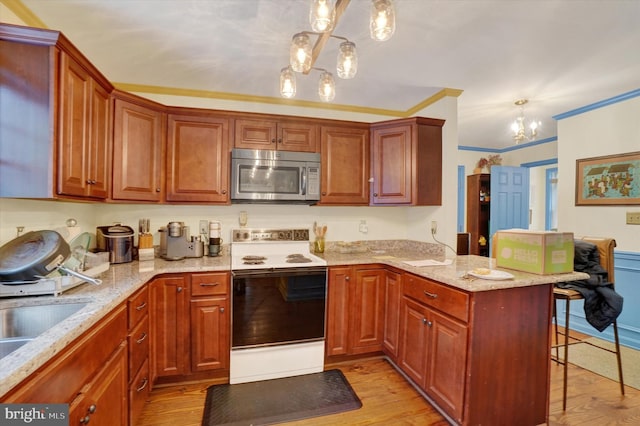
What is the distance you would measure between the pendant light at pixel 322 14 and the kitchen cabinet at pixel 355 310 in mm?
1675

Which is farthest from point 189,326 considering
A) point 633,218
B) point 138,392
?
point 633,218

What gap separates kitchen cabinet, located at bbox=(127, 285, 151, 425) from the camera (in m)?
1.56

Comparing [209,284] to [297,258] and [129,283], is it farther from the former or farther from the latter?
[297,258]

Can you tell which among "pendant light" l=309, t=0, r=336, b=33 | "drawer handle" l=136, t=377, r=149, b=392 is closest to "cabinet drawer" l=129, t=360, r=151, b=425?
"drawer handle" l=136, t=377, r=149, b=392

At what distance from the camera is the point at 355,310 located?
239cm

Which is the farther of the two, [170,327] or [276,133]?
[276,133]

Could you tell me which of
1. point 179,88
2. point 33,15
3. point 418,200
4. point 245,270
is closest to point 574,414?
point 418,200

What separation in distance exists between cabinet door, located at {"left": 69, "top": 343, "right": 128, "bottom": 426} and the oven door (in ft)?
2.49

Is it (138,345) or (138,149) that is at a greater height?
(138,149)

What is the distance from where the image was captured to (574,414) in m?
1.86

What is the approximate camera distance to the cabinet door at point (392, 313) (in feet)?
7.43

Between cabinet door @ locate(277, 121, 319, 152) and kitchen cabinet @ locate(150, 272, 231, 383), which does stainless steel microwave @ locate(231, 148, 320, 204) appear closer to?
cabinet door @ locate(277, 121, 319, 152)

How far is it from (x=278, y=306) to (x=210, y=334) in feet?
1.74

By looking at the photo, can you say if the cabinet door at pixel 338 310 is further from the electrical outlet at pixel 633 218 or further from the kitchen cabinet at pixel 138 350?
the electrical outlet at pixel 633 218
